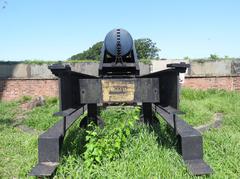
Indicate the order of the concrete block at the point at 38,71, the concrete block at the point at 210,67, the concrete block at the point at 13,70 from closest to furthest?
1. the concrete block at the point at 13,70
2. the concrete block at the point at 38,71
3. the concrete block at the point at 210,67

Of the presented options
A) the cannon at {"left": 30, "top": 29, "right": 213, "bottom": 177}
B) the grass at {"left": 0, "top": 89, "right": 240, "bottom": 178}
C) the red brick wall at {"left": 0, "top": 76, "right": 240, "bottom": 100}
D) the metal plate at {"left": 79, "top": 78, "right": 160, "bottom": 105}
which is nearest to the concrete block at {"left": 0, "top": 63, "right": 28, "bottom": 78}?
the red brick wall at {"left": 0, "top": 76, "right": 240, "bottom": 100}

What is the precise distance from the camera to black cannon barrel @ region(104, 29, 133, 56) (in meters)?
5.02

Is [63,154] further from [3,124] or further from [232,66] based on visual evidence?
[232,66]

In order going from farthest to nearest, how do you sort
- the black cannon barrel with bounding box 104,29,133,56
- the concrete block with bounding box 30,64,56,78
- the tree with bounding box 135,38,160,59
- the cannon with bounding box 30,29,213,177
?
the tree with bounding box 135,38,160,59, the concrete block with bounding box 30,64,56,78, the black cannon barrel with bounding box 104,29,133,56, the cannon with bounding box 30,29,213,177

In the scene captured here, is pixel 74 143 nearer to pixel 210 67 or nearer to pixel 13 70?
pixel 13 70

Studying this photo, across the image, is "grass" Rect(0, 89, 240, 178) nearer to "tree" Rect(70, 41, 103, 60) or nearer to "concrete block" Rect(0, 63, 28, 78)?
"concrete block" Rect(0, 63, 28, 78)

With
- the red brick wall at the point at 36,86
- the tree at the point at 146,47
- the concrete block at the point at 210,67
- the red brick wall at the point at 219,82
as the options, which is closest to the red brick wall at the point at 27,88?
the red brick wall at the point at 36,86

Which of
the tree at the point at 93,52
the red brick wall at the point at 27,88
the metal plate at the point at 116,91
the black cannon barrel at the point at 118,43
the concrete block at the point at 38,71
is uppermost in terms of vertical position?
the tree at the point at 93,52

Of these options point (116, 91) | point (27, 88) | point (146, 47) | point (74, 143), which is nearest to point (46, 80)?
point (27, 88)

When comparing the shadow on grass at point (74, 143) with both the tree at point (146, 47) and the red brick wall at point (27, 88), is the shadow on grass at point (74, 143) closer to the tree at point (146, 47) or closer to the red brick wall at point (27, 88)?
the red brick wall at point (27, 88)

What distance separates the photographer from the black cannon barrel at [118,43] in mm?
5020

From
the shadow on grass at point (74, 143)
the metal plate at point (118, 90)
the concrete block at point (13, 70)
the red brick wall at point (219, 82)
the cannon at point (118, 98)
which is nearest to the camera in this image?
the cannon at point (118, 98)

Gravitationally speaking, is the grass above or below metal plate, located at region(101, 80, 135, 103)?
below

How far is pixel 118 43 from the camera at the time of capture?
16.4 feet
